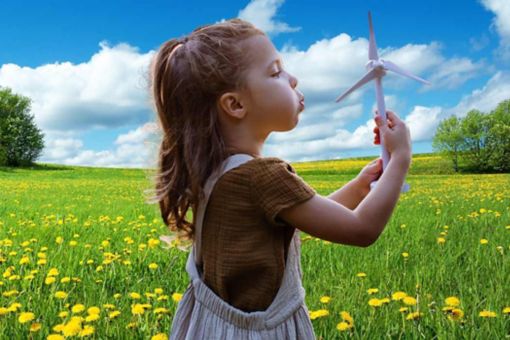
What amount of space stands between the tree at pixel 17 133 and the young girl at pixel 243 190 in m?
53.7

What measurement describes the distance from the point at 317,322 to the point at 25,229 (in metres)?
4.09

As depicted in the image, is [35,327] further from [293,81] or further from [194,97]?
[293,81]

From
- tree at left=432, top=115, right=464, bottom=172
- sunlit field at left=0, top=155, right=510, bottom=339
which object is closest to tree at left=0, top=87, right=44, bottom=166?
tree at left=432, top=115, right=464, bottom=172

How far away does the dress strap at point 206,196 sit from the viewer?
66.6 inches

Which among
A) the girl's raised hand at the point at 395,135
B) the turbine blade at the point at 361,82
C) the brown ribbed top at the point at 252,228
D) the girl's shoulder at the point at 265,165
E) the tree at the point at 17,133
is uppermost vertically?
the tree at the point at 17,133

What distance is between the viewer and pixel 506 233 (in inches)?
198

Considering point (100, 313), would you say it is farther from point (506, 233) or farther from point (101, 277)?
point (506, 233)

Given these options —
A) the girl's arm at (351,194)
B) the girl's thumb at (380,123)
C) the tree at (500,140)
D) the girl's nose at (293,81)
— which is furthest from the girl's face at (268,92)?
the tree at (500,140)

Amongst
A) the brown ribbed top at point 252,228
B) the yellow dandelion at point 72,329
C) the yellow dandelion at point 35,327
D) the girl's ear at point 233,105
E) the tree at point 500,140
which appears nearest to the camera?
the brown ribbed top at point 252,228

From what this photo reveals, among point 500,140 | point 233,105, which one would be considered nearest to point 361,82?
point 233,105

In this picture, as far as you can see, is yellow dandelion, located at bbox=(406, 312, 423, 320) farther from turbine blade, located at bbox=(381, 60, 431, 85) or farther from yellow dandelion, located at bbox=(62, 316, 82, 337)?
yellow dandelion, located at bbox=(62, 316, 82, 337)

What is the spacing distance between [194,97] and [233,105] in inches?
5.8

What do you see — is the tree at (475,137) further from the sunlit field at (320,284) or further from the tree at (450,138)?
the sunlit field at (320,284)

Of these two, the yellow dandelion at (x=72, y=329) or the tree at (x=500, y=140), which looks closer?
the yellow dandelion at (x=72, y=329)
